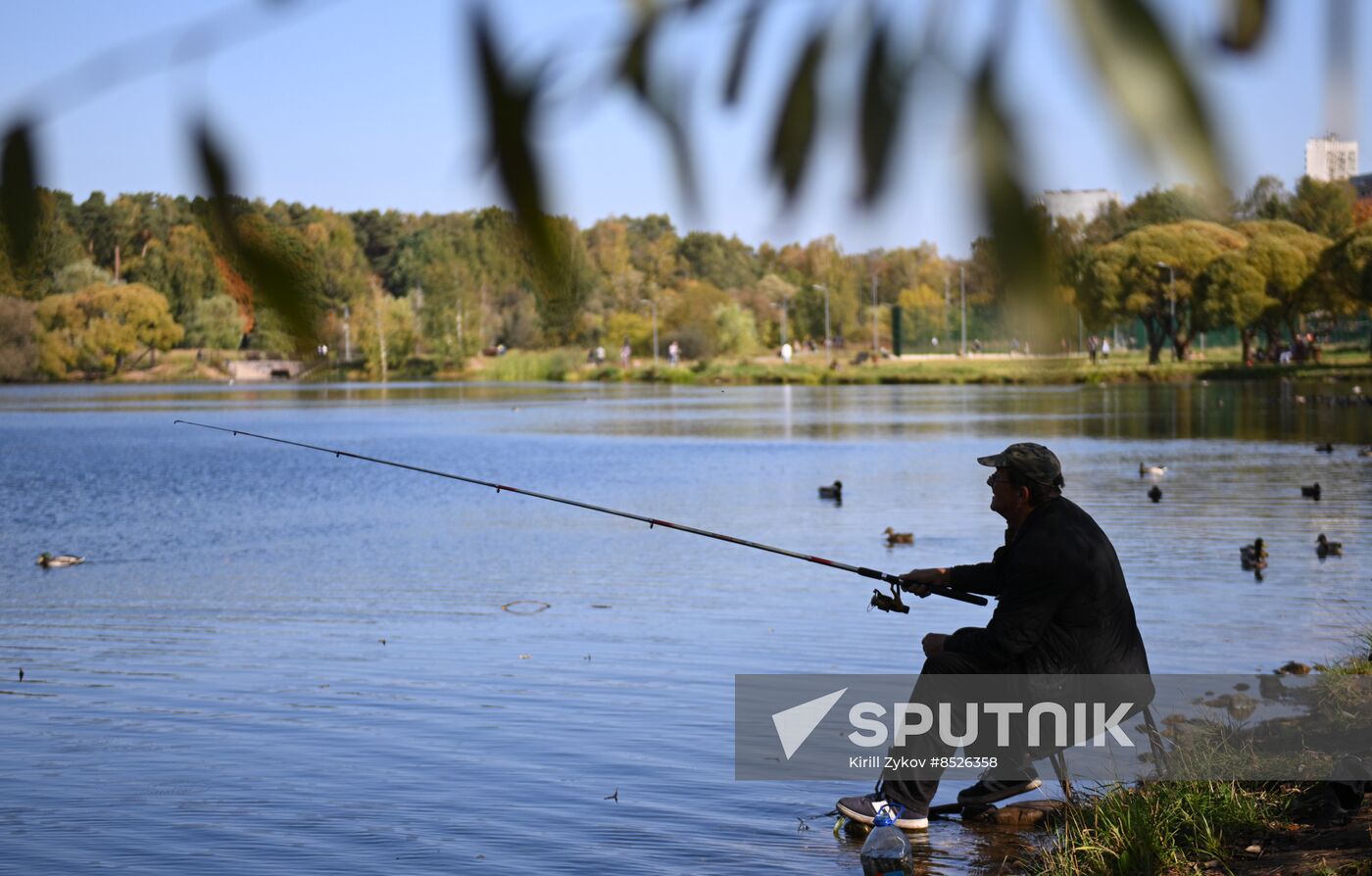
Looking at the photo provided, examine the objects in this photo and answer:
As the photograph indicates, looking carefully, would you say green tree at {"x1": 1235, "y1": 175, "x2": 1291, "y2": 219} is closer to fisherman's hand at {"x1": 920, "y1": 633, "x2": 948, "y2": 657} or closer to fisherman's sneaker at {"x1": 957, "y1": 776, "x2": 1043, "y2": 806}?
fisherman's hand at {"x1": 920, "y1": 633, "x2": 948, "y2": 657}

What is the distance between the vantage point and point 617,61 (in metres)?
1.10

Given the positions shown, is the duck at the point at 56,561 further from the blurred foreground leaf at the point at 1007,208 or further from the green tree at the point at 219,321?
the blurred foreground leaf at the point at 1007,208

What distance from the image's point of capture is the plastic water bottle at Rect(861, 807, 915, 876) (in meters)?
6.68

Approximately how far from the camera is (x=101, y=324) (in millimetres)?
1598

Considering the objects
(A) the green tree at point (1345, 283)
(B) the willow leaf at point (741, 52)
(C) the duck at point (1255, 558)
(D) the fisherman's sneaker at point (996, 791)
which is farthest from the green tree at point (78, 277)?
(A) the green tree at point (1345, 283)

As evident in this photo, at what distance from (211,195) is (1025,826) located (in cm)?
702

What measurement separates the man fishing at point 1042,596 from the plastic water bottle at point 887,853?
612 millimetres

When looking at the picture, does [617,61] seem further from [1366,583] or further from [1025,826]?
[1366,583]

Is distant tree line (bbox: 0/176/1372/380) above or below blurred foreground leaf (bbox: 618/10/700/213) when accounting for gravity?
below

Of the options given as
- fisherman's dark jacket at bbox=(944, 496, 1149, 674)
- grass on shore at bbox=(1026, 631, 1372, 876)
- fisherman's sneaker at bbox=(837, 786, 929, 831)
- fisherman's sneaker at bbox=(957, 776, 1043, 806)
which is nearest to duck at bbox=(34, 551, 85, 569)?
fisherman's sneaker at bbox=(837, 786, 929, 831)

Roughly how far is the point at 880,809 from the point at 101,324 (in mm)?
6226

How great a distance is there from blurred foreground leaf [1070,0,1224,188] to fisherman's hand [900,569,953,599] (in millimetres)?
6107

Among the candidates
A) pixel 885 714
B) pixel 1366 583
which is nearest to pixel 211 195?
pixel 885 714

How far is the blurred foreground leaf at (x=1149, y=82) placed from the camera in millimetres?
859
